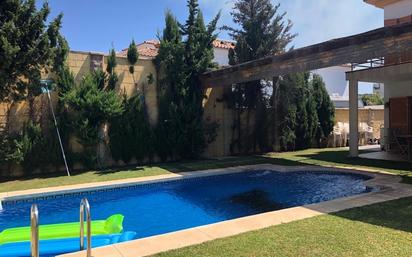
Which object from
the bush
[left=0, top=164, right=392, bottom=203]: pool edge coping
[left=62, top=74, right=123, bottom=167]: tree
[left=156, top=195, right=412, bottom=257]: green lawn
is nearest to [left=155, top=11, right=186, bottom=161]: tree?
the bush

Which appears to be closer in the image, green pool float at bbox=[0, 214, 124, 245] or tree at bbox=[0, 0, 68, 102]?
green pool float at bbox=[0, 214, 124, 245]

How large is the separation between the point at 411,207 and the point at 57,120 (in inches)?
477

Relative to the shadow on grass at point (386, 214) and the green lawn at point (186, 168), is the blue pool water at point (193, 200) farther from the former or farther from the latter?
the shadow on grass at point (386, 214)

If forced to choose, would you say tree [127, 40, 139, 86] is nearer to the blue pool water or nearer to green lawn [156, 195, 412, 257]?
the blue pool water

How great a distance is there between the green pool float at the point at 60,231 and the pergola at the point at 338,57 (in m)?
9.15

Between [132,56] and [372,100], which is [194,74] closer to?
[132,56]

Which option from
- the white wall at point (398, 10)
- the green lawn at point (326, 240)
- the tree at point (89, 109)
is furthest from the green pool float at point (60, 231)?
the white wall at point (398, 10)

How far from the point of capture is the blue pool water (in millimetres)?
8711

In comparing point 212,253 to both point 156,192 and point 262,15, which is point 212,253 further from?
point 262,15

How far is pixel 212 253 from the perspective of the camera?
201 inches

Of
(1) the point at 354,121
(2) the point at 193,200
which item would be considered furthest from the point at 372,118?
(2) the point at 193,200

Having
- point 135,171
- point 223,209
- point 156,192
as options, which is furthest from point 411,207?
point 135,171

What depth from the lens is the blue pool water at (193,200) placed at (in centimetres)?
871

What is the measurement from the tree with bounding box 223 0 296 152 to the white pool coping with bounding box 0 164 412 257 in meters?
6.03
